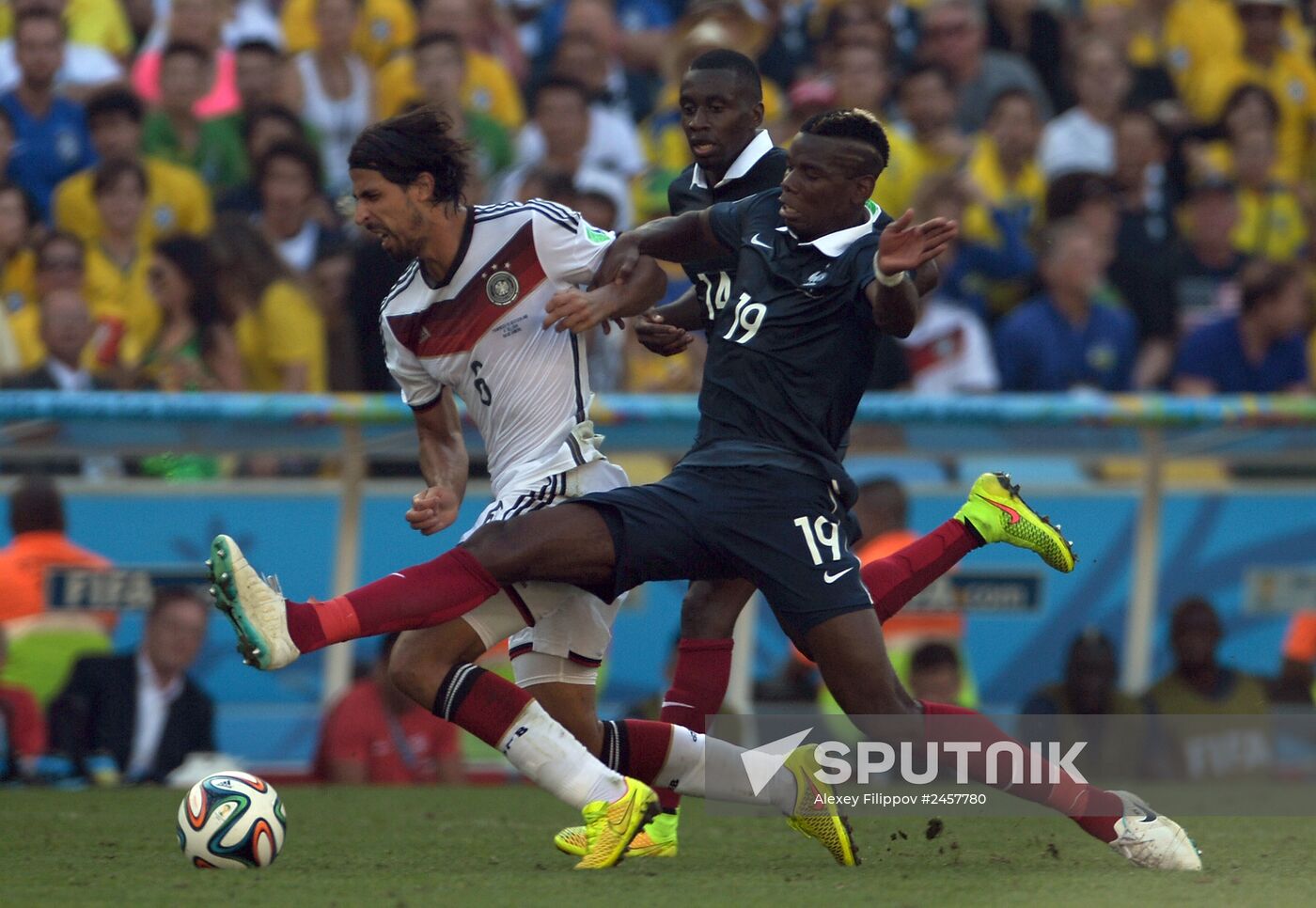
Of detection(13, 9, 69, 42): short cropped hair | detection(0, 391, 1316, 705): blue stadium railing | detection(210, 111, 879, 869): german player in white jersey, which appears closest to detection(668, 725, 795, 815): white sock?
detection(210, 111, 879, 869): german player in white jersey

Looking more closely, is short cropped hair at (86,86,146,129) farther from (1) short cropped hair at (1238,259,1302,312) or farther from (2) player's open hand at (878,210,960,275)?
(2) player's open hand at (878,210,960,275)

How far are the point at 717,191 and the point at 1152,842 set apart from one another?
2.37 metres

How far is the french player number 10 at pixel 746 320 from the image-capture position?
5898mm

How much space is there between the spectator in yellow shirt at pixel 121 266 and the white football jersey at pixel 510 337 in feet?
14.6

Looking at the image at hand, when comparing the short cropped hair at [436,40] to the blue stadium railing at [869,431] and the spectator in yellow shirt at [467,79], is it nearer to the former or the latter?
the spectator in yellow shirt at [467,79]

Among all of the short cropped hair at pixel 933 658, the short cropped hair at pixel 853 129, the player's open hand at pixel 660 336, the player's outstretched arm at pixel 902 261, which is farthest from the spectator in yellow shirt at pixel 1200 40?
the player's outstretched arm at pixel 902 261

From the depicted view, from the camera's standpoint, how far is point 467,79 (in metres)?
12.1

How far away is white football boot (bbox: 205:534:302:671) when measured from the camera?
5.39 meters

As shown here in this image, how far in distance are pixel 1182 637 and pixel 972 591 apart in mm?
1010

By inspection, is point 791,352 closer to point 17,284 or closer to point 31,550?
point 31,550

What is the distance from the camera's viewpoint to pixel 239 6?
41.9 ft

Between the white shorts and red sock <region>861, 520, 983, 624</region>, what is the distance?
2.55ft

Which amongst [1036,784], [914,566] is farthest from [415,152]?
[1036,784]

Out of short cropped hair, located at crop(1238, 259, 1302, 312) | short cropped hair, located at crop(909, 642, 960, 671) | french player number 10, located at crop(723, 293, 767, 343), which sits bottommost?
short cropped hair, located at crop(909, 642, 960, 671)
